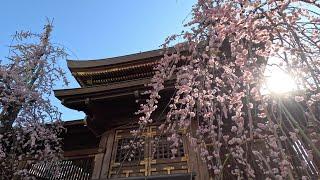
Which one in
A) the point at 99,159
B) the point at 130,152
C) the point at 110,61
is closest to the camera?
the point at 130,152

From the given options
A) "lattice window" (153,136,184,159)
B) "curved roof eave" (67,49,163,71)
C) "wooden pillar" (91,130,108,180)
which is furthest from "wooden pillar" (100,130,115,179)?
"curved roof eave" (67,49,163,71)

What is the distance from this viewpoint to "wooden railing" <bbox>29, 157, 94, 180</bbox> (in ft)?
26.6

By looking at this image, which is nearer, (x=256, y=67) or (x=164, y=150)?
(x=256, y=67)

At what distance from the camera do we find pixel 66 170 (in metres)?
8.33

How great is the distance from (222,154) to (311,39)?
3723 mm

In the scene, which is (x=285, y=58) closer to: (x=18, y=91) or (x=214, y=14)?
(x=214, y=14)

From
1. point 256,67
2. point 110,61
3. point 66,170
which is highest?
point 110,61

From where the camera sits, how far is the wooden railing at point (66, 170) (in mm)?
8117

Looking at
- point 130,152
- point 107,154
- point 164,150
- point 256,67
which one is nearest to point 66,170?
point 107,154

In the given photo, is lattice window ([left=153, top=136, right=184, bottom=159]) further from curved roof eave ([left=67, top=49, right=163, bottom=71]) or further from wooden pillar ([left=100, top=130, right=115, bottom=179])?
curved roof eave ([left=67, top=49, right=163, bottom=71])

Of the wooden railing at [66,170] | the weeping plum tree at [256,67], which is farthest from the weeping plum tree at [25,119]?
the weeping plum tree at [256,67]

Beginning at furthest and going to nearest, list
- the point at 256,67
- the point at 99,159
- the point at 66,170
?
the point at 66,170, the point at 99,159, the point at 256,67

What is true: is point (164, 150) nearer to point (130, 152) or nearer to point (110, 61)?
point (130, 152)

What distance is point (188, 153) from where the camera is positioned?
6.55m
